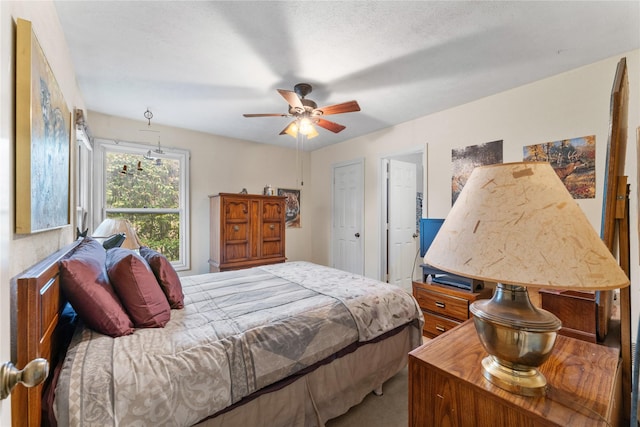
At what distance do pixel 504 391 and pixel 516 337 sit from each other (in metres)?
0.18

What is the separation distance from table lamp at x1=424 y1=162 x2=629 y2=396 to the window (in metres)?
3.45

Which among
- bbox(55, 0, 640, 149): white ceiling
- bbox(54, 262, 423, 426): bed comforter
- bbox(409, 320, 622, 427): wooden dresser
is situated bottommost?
bbox(54, 262, 423, 426): bed comforter

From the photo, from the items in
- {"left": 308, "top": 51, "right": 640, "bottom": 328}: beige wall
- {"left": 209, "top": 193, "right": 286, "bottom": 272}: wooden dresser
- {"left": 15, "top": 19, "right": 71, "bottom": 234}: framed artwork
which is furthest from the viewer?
{"left": 209, "top": 193, "right": 286, "bottom": 272}: wooden dresser

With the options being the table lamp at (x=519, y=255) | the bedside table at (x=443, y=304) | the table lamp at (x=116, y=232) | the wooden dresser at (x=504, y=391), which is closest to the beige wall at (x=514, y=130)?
the bedside table at (x=443, y=304)

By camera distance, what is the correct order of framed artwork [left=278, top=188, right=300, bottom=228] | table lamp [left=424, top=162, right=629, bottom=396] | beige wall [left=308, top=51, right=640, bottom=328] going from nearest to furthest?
table lamp [left=424, top=162, right=629, bottom=396]
beige wall [left=308, top=51, right=640, bottom=328]
framed artwork [left=278, top=188, right=300, bottom=228]

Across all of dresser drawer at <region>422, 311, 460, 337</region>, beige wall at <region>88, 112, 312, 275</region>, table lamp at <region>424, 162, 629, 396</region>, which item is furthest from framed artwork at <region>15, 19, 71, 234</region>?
dresser drawer at <region>422, 311, 460, 337</region>

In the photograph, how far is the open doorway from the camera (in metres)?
3.96

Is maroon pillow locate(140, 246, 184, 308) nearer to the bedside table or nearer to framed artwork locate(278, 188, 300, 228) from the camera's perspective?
the bedside table

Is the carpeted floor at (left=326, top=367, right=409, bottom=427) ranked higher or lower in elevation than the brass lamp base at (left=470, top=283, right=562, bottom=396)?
lower

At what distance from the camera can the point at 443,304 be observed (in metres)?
2.72

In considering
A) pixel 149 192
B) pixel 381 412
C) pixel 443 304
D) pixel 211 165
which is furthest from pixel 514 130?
pixel 149 192

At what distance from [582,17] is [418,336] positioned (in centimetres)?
244

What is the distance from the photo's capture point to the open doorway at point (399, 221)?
3961 mm

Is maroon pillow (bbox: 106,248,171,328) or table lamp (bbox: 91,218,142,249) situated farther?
table lamp (bbox: 91,218,142,249)
